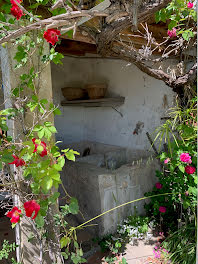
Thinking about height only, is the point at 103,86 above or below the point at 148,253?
above

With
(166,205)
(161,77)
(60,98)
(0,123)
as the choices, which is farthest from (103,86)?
(0,123)

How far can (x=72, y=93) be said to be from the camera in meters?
4.27

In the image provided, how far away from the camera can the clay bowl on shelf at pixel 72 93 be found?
4262 mm

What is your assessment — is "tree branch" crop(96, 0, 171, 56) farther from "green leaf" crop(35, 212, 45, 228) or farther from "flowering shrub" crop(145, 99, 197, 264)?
"green leaf" crop(35, 212, 45, 228)

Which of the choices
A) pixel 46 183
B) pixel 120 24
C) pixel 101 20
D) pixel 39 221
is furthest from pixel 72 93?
pixel 46 183

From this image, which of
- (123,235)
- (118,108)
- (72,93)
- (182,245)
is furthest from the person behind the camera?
(72,93)

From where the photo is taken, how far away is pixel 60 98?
4535 millimetres

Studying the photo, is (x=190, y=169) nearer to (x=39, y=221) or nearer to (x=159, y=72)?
(x=159, y=72)

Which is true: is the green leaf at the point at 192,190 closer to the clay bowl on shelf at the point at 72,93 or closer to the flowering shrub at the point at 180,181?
the flowering shrub at the point at 180,181

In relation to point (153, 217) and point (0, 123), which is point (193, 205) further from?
point (0, 123)

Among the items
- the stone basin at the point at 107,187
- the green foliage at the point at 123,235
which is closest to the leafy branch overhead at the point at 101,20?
the stone basin at the point at 107,187

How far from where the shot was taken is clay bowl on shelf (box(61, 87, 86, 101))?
4262 millimetres

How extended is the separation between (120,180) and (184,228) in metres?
0.90

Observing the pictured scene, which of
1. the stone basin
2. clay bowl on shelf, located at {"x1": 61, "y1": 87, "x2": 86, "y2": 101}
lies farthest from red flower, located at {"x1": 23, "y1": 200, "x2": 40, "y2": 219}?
clay bowl on shelf, located at {"x1": 61, "y1": 87, "x2": 86, "y2": 101}
